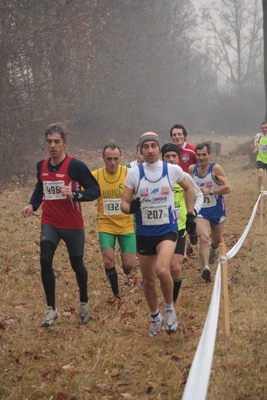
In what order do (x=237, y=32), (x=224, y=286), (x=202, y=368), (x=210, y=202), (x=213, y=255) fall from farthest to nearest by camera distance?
(x=237, y=32), (x=213, y=255), (x=210, y=202), (x=224, y=286), (x=202, y=368)

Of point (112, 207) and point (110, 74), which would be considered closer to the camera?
point (112, 207)

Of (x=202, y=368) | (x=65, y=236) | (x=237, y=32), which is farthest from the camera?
(x=237, y=32)

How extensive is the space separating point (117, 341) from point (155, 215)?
130 cm

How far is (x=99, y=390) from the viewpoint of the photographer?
4.87m

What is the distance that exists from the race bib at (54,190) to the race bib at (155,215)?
3.12 feet

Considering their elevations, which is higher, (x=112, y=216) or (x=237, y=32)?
(x=237, y=32)

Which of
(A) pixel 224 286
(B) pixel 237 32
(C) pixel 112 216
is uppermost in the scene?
(B) pixel 237 32

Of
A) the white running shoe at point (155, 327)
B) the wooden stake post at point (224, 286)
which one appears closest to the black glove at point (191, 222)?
the wooden stake post at point (224, 286)

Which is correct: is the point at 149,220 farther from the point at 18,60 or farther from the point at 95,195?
the point at 18,60

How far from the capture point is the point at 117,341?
6.02 m

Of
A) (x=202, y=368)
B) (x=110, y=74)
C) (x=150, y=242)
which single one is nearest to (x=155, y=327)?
(x=150, y=242)

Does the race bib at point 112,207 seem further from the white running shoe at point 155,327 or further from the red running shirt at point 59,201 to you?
the white running shoe at point 155,327

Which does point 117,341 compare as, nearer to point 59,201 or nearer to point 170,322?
point 170,322

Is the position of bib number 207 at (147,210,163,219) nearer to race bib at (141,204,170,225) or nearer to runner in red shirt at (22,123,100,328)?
race bib at (141,204,170,225)
